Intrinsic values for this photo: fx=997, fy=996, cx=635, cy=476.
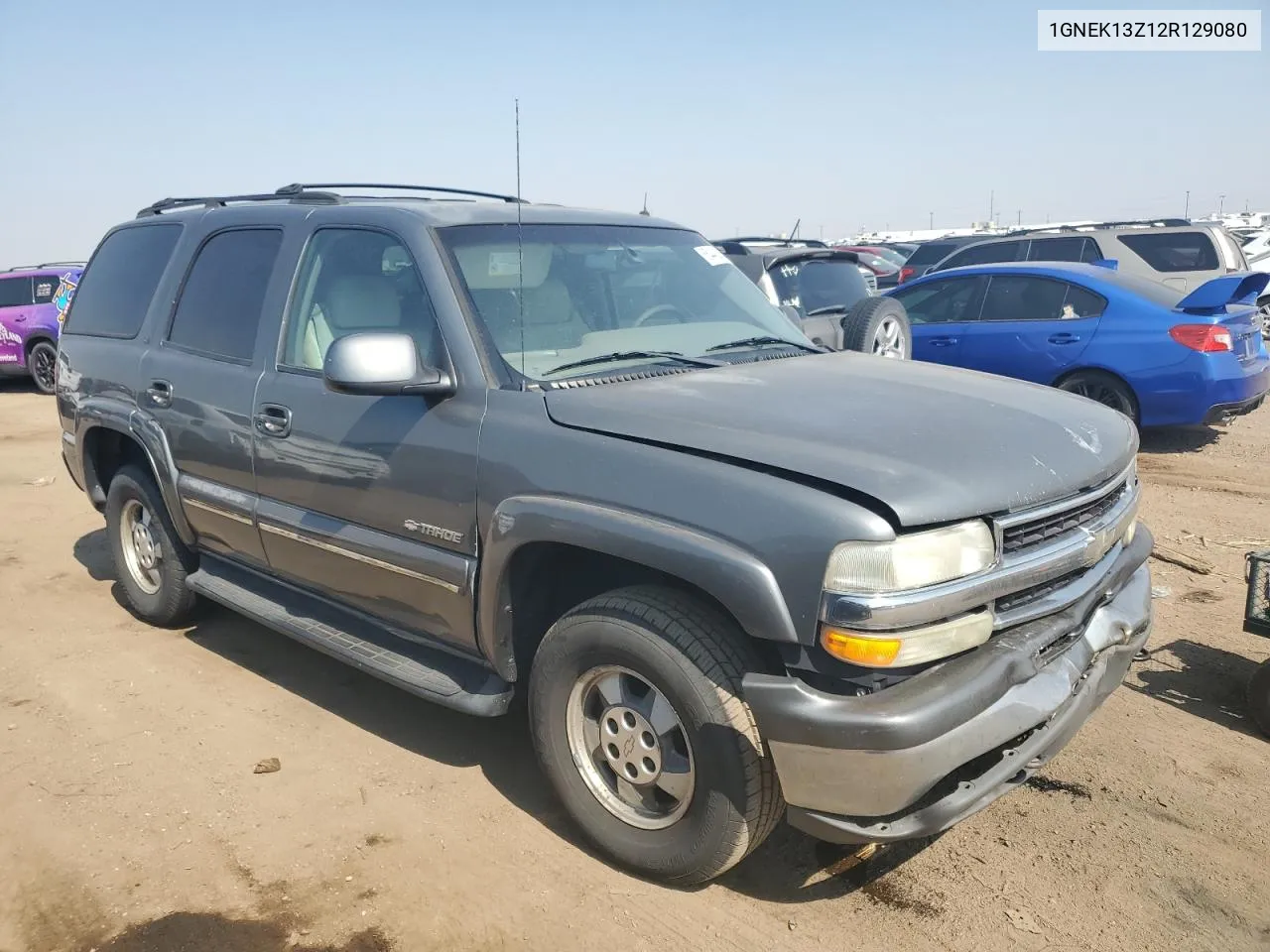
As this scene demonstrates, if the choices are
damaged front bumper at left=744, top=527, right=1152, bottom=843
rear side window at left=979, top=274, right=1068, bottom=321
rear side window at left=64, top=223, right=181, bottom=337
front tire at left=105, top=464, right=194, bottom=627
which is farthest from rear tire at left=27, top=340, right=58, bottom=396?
damaged front bumper at left=744, top=527, right=1152, bottom=843

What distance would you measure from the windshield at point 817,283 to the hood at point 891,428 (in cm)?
472

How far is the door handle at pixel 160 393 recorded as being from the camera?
14.4 ft

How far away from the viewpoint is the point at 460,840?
10.4 ft

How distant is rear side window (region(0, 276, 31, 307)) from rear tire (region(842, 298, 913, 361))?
1451cm

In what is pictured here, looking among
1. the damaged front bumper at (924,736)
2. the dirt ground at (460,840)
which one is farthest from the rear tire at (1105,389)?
the damaged front bumper at (924,736)

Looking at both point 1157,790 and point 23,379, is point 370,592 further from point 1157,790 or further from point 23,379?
point 23,379

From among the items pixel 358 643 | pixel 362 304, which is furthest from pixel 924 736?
pixel 362 304

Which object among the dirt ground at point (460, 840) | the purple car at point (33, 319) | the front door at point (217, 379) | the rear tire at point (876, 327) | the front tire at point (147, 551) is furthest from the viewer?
the purple car at point (33, 319)

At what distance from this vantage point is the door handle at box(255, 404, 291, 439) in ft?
12.2

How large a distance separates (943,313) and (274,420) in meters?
7.12

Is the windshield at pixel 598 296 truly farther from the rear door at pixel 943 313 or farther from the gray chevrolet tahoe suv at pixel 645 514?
the rear door at pixel 943 313

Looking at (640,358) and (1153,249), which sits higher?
(1153,249)

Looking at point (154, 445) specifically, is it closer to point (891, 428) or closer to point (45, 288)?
point (891, 428)

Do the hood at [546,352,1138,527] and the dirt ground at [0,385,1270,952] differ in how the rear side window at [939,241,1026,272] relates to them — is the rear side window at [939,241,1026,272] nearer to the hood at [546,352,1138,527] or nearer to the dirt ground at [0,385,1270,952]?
the dirt ground at [0,385,1270,952]
